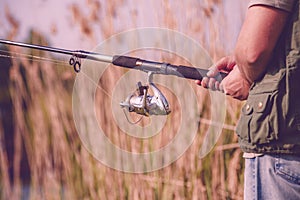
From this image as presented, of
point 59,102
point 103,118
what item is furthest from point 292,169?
point 59,102

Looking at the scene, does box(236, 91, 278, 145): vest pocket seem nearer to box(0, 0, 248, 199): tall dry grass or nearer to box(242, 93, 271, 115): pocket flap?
box(242, 93, 271, 115): pocket flap

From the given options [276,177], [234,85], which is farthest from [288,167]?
[234,85]

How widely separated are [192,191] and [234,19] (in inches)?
24.7

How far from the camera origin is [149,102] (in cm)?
149

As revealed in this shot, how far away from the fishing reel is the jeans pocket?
34cm

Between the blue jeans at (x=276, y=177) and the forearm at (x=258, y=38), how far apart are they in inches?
6.2

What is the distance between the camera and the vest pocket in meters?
1.19

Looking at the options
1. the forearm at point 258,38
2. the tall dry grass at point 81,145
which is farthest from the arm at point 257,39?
the tall dry grass at point 81,145

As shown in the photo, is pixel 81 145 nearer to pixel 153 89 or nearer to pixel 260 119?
pixel 153 89

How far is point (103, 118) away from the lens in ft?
8.54

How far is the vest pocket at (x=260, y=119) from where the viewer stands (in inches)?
46.9

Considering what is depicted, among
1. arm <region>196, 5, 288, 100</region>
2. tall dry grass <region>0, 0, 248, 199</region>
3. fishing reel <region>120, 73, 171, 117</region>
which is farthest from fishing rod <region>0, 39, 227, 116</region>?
tall dry grass <region>0, 0, 248, 199</region>

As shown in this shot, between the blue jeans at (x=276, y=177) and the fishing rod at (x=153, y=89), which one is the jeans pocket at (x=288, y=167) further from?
the fishing rod at (x=153, y=89)

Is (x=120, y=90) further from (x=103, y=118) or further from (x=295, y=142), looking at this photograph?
(x=295, y=142)
